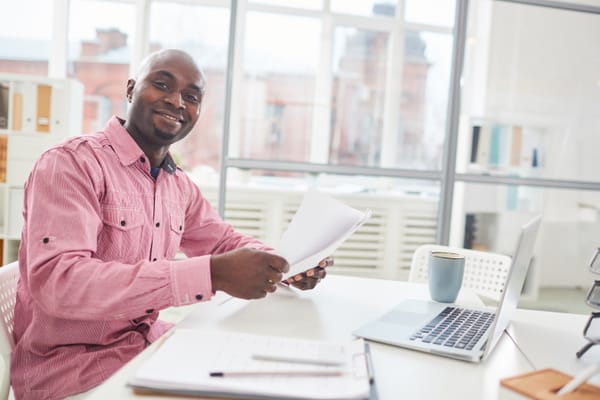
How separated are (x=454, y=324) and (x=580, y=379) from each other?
17.0 inches

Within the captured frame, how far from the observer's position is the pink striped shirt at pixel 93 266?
1070 millimetres

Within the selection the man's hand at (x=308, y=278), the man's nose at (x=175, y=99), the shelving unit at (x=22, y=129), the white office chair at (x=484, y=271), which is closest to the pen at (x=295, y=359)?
the man's hand at (x=308, y=278)

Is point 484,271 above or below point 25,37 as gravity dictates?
below

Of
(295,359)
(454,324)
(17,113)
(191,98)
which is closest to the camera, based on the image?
(295,359)

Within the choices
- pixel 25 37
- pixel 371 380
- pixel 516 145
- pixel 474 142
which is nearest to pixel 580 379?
pixel 371 380

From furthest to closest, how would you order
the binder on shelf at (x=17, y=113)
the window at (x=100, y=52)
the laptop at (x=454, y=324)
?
the window at (x=100, y=52), the binder on shelf at (x=17, y=113), the laptop at (x=454, y=324)

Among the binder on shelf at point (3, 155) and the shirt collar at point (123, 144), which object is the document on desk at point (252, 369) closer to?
the shirt collar at point (123, 144)

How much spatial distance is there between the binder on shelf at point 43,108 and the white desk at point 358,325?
2.87 metres

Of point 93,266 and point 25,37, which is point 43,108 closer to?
point 25,37

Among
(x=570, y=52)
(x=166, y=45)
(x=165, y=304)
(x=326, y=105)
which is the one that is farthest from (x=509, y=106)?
(x=165, y=304)

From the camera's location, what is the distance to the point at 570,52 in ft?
12.1

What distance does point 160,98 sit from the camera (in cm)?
145

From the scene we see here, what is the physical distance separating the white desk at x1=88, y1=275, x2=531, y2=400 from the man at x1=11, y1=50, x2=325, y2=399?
0.09 metres

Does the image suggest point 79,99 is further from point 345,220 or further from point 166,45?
point 345,220
